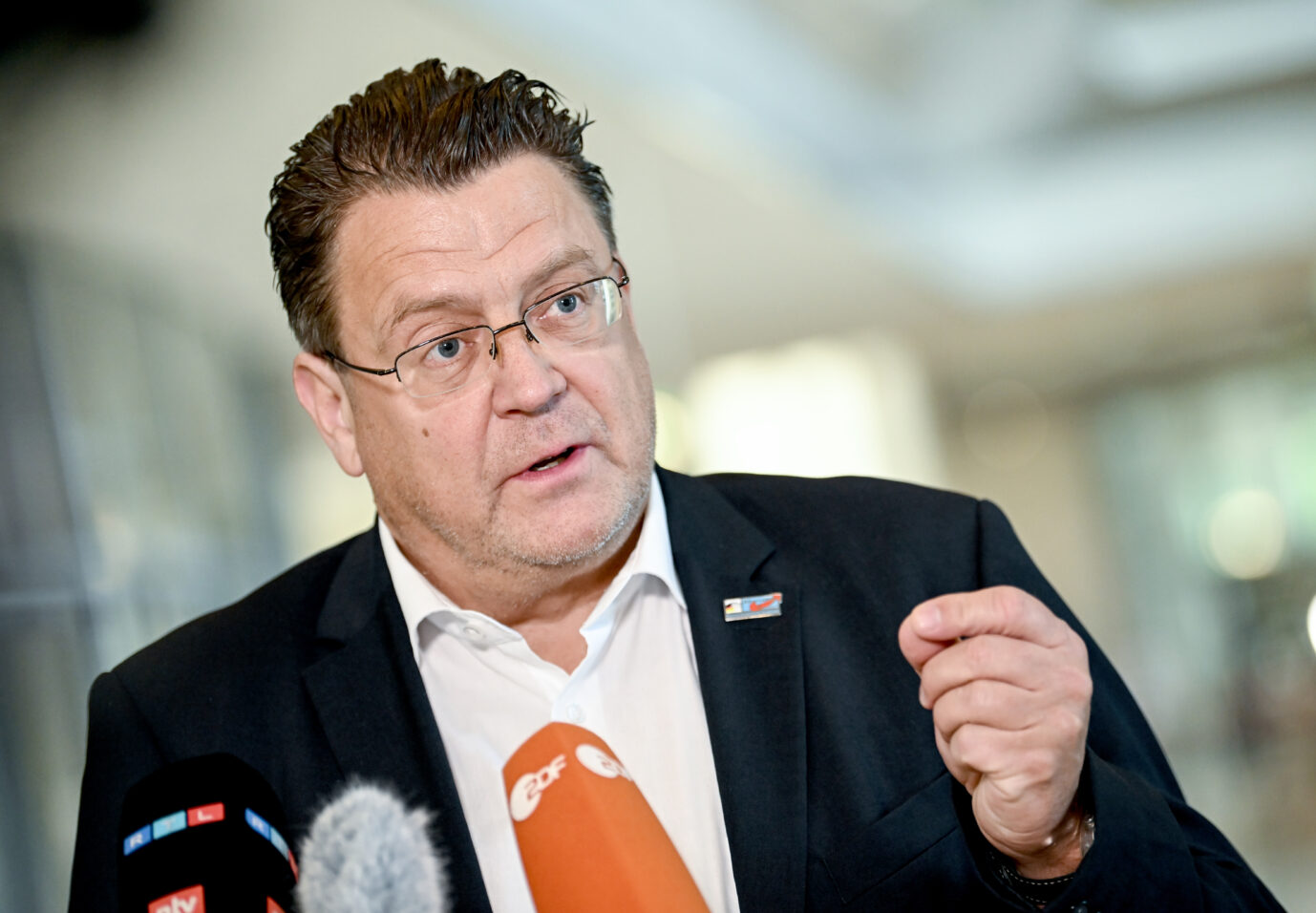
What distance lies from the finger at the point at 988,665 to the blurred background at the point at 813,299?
1168mm

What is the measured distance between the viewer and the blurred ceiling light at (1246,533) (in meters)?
10.8

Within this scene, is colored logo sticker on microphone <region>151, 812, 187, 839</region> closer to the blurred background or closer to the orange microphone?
the orange microphone

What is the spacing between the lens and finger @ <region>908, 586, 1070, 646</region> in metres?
1.00

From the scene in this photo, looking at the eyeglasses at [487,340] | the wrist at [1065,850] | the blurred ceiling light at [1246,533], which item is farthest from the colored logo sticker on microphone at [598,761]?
the blurred ceiling light at [1246,533]

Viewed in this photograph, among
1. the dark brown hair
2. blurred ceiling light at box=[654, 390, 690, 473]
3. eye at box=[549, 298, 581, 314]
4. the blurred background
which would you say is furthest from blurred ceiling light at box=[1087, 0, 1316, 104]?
eye at box=[549, 298, 581, 314]

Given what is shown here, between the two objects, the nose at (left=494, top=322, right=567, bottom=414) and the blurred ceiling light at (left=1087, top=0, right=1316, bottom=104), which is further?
the blurred ceiling light at (left=1087, top=0, right=1316, bottom=104)

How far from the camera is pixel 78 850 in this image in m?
1.37

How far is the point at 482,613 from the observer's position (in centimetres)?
159

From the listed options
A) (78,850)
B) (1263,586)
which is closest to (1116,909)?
(78,850)

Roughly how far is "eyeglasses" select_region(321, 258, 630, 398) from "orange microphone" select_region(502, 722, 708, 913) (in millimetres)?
575

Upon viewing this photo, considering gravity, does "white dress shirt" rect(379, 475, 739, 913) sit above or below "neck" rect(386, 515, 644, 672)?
below

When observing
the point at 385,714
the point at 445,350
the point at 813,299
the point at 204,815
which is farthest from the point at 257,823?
the point at 813,299

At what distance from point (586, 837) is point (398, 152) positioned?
2.92 feet

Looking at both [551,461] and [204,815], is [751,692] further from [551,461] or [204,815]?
[204,815]
